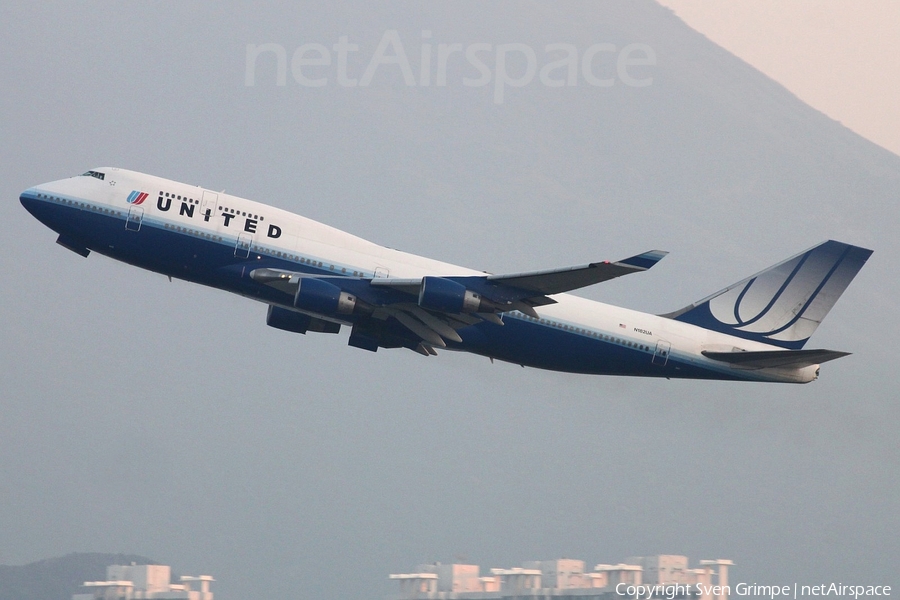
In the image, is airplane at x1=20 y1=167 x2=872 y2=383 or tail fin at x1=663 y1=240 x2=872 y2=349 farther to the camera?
tail fin at x1=663 y1=240 x2=872 y2=349

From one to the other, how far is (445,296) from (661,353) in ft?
34.7

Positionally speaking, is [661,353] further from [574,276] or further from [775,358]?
[574,276]

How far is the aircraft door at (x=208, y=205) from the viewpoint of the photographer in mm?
41594

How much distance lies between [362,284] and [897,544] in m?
142

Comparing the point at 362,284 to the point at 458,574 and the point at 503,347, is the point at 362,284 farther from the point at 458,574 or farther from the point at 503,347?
the point at 458,574

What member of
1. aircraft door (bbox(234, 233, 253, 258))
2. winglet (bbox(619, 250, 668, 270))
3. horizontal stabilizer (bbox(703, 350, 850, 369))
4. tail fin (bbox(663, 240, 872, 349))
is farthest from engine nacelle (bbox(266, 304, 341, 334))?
tail fin (bbox(663, 240, 872, 349))

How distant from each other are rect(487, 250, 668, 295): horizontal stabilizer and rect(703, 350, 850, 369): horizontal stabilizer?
9.31 metres

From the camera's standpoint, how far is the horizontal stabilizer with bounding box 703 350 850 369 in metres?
43.4

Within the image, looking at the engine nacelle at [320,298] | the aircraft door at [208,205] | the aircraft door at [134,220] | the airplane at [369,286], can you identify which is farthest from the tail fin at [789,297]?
the aircraft door at [134,220]

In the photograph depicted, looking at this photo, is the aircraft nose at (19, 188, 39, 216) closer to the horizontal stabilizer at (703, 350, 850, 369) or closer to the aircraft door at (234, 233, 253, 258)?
the aircraft door at (234, 233, 253, 258)

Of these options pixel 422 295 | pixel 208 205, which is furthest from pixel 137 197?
pixel 422 295

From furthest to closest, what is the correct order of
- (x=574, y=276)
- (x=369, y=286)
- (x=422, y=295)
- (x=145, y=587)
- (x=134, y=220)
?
(x=145, y=587) < (x=134, y=220) < (x=369, y=286) < (x=422, y=295) < (x=574, y=276)

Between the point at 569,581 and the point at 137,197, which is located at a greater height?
the point at 137,197

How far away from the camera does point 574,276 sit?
127 ft
